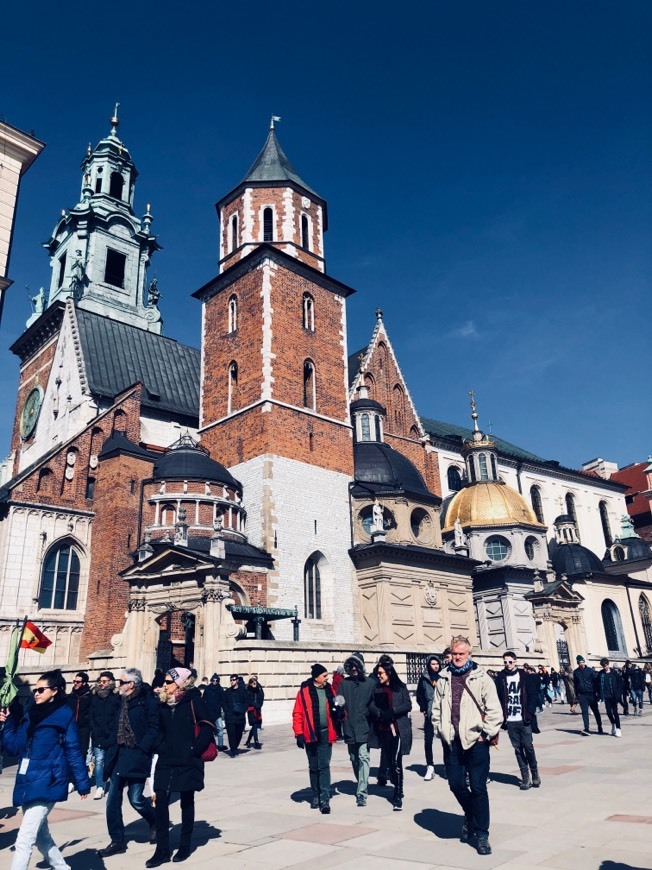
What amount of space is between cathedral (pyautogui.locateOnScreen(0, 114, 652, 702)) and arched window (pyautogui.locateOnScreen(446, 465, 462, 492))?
140 inches

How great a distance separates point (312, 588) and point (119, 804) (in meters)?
21.7

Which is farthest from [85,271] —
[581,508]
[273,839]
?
[273,839]

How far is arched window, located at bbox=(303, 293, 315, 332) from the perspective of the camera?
3266cm

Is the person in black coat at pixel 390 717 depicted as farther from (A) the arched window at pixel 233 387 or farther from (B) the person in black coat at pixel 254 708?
(A) the arched window at pixel 233 387

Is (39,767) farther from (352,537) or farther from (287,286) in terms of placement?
(287,286)

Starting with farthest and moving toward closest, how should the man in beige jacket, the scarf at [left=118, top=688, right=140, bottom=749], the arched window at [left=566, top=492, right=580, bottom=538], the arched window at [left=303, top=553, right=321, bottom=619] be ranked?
the arched window at [left=566, top=492, right=580, bottom=538] → the arched window at [left=303, top=553, right=321, bottom=619] → the scarf at [left=118, top=688, right=140, bottom=749] → the man in beige jacket

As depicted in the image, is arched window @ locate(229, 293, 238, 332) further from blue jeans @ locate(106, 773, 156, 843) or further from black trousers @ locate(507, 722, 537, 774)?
blue jeans @ locate(106, 773, 156, 843)

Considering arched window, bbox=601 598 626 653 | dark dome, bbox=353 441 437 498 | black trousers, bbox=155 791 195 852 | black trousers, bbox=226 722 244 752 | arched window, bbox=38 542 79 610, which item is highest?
dark dome, bbox=353 441 437 498

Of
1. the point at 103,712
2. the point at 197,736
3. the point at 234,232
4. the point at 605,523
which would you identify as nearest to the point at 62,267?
the point at 234,232

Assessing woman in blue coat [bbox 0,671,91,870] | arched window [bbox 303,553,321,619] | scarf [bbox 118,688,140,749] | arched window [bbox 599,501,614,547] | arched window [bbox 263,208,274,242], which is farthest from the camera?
arched window [bbox 599,501,614,547]

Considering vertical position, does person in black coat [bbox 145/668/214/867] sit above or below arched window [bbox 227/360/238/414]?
below

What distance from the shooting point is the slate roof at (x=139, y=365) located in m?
35.4

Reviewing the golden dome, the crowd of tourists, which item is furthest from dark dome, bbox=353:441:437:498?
the crowd of tourists

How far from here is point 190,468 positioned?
89.0ft
